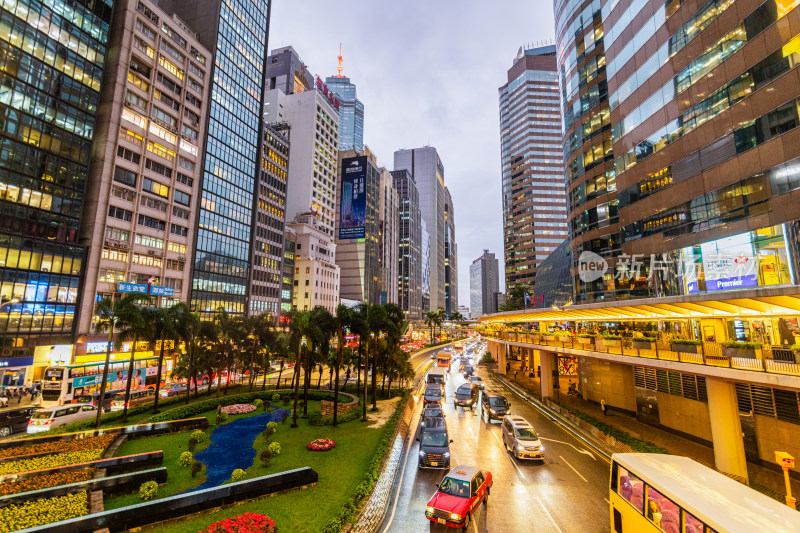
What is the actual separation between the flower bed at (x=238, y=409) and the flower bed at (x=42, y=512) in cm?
1822

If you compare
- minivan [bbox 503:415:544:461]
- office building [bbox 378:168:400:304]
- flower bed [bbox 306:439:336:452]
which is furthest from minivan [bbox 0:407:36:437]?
office building [bbox 378:168:400:304]

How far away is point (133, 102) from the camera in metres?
57.1

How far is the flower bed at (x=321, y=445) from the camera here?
71.6 ft

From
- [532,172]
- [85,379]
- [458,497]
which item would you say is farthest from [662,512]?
[532,172]

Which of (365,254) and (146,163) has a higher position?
(365,254)

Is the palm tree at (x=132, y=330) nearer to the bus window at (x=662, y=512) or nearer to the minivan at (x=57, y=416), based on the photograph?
the minivan at (x=57, y=416)

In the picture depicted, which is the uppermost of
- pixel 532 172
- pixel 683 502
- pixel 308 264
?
pixel 532 172

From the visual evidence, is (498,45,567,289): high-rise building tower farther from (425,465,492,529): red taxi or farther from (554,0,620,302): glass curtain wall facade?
(425,465,492,529): red taxi

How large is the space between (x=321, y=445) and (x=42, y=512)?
12.3m

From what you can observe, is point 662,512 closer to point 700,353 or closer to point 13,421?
point 700,353

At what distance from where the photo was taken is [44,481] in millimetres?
15320

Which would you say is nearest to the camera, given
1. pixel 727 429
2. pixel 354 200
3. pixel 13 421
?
pixel 727 429

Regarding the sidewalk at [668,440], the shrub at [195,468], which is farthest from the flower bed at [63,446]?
the sidewalk at [668,440]

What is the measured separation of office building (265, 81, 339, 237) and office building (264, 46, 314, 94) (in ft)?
42.1
